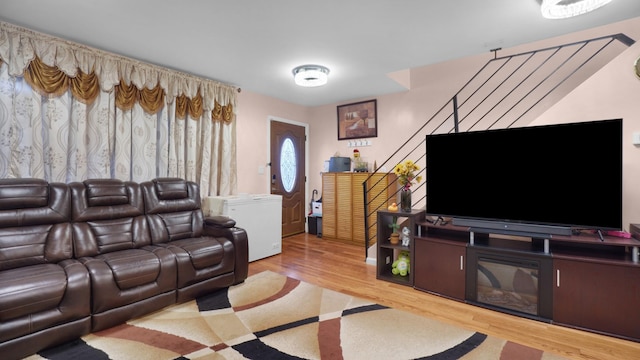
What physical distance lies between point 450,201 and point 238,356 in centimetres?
233

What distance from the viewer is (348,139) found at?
5.44 meters

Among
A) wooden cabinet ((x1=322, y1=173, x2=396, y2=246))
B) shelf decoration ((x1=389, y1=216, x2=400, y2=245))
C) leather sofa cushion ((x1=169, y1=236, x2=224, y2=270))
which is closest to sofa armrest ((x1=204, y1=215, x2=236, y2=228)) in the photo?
leather sofa cushion ((x1=169, y1=236, x2=224, y2=270))

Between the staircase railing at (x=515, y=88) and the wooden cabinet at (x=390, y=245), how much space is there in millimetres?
234

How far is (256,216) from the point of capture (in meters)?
4.11

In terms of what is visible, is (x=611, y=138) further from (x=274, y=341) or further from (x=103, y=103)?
(x=103, y=103)

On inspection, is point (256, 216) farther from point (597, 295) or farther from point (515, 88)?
point (515, 88)

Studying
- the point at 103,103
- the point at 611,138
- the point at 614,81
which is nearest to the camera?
the point at 611,138

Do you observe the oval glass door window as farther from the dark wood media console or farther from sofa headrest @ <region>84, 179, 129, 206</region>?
the dark wood media console

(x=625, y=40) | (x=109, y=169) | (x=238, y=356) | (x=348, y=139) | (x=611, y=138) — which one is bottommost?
(x=238, y=356)

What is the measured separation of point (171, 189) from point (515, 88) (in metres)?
4.24

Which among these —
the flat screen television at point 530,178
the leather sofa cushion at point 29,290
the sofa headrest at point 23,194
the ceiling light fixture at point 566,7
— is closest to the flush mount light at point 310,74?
the flat screen television at point 530,178

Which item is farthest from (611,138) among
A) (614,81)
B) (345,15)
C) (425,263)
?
(345,15)

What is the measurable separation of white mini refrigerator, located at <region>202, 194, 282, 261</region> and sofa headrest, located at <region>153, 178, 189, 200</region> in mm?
528

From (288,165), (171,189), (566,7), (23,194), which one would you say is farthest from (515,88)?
(23,194)
